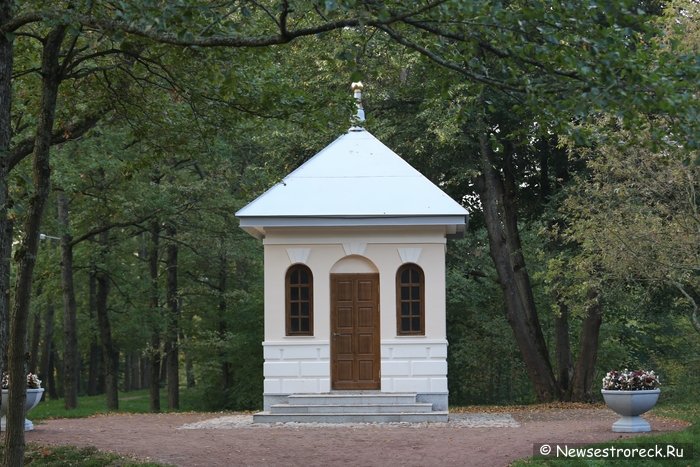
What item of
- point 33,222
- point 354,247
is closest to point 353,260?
point 354,247

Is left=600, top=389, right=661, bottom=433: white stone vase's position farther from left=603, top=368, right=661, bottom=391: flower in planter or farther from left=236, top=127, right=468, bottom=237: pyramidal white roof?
left=236, top=127, right=468, bottom=237: pyramidal white roof

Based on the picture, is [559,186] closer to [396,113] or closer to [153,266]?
[396,113]

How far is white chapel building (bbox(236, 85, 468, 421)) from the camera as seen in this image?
17891 millimetres

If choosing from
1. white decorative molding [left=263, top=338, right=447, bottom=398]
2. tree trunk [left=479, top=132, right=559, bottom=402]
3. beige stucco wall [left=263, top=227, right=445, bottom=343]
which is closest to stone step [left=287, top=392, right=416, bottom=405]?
white decorative molding [left=263, top=338, right=447, bottom=398]

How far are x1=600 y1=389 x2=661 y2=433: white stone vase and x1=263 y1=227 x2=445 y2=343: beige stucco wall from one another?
4537mm

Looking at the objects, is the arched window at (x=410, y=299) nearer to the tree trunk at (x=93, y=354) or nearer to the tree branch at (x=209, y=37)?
the tree branch at (x=209, y=37)

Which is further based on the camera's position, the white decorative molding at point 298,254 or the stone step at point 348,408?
the white decorative molding at point 298,254

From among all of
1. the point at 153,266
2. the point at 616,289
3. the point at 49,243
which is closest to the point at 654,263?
the point at 616,289

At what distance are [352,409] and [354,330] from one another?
6.14ft

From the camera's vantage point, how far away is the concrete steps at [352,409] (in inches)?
655

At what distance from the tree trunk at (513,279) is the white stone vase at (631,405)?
920 cm

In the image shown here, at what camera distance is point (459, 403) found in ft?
107

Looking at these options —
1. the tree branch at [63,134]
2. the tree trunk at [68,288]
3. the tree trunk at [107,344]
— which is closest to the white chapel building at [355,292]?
the tree branch at [63,134]

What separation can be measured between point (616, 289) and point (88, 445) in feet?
36.3
